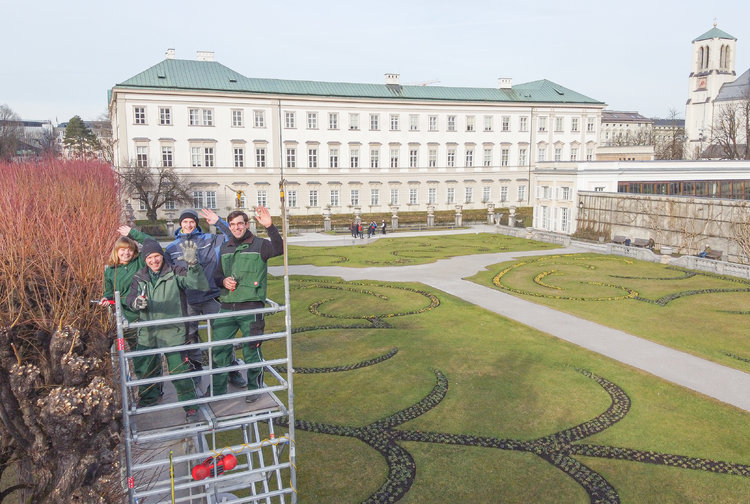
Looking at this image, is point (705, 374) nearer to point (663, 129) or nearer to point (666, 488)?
point (666, 488)

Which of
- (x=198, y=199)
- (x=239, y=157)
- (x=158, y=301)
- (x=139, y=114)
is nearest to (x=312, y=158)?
(x=239, y=157)

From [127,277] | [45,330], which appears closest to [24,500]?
[45,330]

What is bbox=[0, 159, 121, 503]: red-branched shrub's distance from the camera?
6.04 meters

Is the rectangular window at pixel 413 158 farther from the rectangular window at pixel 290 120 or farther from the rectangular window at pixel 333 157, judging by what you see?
the rectangular window at pixel 290 120

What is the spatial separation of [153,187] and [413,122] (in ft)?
92.2

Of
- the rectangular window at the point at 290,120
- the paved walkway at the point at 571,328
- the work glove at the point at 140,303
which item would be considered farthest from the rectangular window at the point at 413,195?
the work glove at the point at 140,303

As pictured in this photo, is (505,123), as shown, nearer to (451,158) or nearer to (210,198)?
(451,158)

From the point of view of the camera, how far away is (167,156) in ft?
168

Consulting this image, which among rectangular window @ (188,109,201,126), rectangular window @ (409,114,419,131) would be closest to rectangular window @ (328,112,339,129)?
rectangular window @ (409,114,419,131)

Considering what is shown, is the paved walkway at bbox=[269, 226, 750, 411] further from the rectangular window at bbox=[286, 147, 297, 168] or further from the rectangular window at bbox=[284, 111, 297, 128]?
the rectangular window at bbox=[284, 111, 297, 128]

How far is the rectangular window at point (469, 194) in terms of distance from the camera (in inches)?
2485

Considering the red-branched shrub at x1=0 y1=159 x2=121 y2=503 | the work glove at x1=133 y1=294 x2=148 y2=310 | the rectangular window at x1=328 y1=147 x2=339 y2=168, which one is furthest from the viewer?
the rectangular window at x1=328 y1=147 x2=339 y2=168

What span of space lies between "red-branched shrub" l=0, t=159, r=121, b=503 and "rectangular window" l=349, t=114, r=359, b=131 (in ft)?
163

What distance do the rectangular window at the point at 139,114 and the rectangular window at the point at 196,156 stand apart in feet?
15.7
